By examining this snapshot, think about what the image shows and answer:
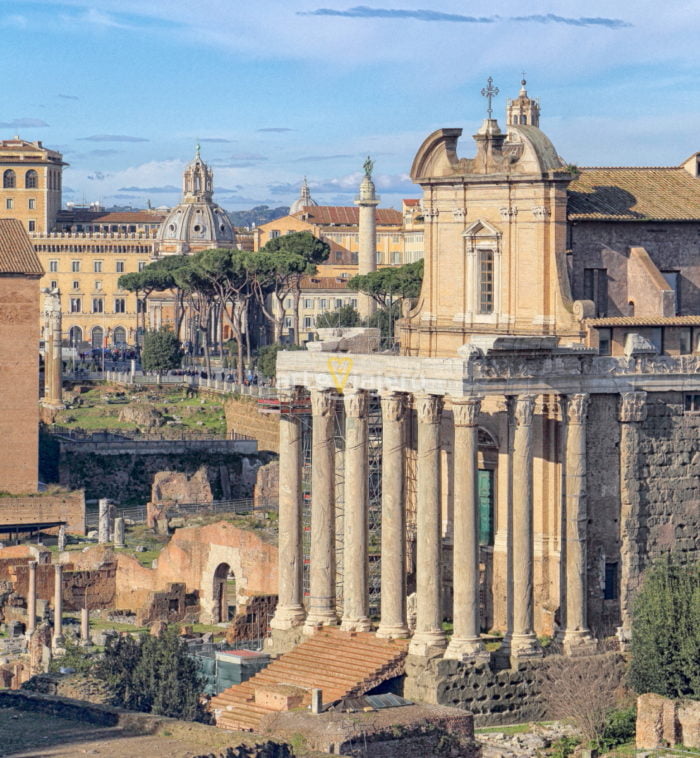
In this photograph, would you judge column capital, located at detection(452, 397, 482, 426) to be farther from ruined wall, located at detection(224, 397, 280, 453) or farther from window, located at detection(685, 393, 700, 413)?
ruined wall, located at detection(224, 397, 280, 453)

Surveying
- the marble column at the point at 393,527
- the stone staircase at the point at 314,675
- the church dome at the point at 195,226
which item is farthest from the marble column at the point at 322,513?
the church dome at the point at 195,226

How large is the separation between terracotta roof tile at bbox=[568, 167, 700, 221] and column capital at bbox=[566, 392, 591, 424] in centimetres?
394

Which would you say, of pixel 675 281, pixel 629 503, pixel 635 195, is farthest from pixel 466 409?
pixel 635 195

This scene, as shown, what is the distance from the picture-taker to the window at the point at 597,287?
46469 mm

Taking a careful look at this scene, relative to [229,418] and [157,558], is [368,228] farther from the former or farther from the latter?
[157,558]

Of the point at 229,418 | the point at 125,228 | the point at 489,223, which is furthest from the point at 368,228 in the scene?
the point at 489,223

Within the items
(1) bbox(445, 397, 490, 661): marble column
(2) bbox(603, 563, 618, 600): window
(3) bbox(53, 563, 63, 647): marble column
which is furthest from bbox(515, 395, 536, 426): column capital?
(3) bbox(53, 563, 63, 647): marble column

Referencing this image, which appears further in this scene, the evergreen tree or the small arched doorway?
the small arched doorway

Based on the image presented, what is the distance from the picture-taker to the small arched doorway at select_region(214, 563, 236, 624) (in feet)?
187

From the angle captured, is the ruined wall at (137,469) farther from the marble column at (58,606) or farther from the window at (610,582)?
the window at (610,582)

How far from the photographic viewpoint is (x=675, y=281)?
4769 cm

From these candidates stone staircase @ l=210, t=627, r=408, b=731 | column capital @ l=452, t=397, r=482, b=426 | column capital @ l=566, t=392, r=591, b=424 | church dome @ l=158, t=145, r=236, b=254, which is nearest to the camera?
stone staircase @ l=210, t=627, r=408, b=731

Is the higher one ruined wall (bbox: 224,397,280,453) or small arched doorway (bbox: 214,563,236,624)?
ruined wall (bbox: 224,397,280,453)

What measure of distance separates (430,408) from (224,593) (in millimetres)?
16411
